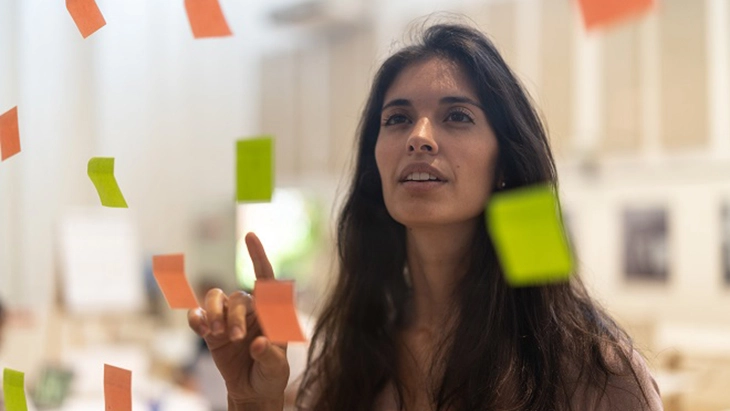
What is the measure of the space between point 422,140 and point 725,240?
335 cm

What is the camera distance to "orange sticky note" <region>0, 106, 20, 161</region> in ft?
3.61

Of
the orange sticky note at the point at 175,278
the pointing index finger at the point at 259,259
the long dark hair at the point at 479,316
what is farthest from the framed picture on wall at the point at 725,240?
the orange sticky note at the point at 175,278

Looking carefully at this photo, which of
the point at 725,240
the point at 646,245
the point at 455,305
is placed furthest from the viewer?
the point at 646,245

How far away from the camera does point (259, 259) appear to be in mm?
1067

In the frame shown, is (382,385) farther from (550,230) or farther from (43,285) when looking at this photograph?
(43,285)

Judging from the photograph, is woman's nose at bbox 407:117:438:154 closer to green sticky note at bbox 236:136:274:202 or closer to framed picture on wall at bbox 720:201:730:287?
green sticky note at bbox 236:136:274:202

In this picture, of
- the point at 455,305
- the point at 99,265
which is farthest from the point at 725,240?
the point at 99,265

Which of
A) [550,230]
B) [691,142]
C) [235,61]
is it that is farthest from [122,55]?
[550,230]

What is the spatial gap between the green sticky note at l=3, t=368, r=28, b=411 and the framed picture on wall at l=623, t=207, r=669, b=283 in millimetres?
3605

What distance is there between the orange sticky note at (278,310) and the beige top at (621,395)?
18.5 inches

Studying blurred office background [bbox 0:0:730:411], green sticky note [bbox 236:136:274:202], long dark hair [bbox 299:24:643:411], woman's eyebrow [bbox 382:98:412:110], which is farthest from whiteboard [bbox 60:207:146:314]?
green sticky note [bbox 236:136:274:202]

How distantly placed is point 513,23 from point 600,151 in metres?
0.95

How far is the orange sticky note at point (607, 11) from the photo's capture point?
656mm

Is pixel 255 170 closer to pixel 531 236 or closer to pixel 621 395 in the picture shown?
pixel 531 236
